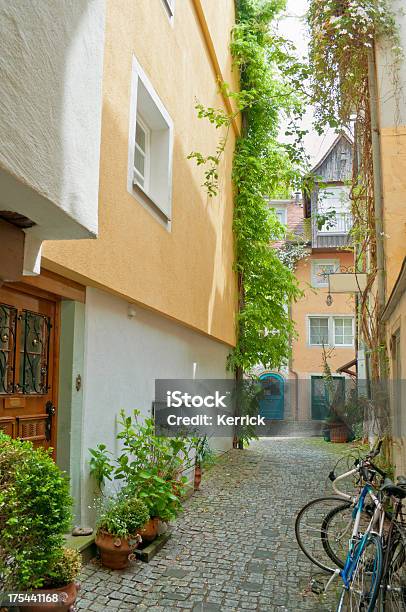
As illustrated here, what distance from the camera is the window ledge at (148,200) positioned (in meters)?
5.78

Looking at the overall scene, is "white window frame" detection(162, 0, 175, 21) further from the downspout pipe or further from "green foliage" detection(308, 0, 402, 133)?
the downspout pipe

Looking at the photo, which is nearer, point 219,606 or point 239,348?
point 219,606

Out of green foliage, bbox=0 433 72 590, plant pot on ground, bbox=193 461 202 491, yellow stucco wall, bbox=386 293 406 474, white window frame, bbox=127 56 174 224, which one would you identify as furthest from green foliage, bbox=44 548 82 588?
plant pot on ground, bbox=193 461 202 491

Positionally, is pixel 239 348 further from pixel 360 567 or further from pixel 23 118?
pixel 23 118

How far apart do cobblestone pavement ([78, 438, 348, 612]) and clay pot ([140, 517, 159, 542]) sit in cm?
18

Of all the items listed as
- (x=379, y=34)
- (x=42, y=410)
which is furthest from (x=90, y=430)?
(x=379, y=34)

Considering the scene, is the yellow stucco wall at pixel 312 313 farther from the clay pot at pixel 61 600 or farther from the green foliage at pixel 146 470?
the clay pot at pixel 61 600

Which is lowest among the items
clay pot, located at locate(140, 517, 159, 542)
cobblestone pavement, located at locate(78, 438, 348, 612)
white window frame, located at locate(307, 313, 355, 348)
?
cobblestone pavement, located at locate(78, 438, 348, 612)

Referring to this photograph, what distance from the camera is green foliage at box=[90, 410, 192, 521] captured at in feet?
16.8

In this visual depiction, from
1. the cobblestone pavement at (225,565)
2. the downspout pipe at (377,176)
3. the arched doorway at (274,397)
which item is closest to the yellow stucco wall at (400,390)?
the downspout pipe at (377,176)

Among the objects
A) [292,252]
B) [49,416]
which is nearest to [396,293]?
[49,416]

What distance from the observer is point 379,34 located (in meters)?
8.38

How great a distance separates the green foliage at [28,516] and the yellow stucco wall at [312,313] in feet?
66.1

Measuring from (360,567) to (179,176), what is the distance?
17.5 feet
